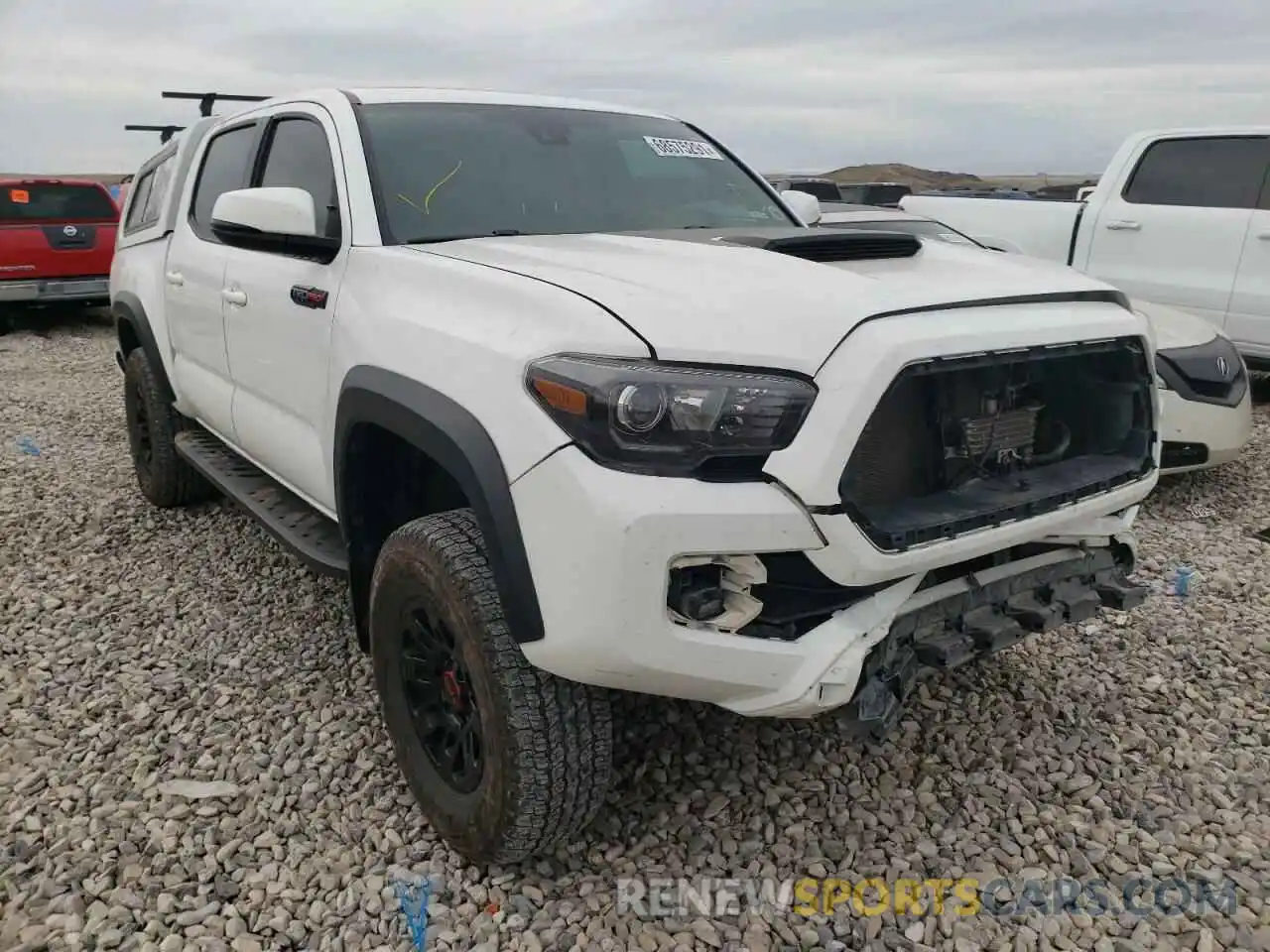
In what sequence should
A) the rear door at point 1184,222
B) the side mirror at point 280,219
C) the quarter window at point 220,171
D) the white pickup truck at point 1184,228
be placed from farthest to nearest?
the rear door at point 1184,222 < the white pickup truck at point 1184,228 < the quarter window at point 220,171 < the side mirror at point 280,219

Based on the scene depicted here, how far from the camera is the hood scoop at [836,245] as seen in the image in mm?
2479

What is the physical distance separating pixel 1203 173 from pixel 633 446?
6.88 meters

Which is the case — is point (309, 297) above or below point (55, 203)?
above

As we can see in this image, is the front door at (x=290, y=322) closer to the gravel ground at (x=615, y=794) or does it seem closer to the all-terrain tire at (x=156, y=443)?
the gravel ground at (x=615, y=794)

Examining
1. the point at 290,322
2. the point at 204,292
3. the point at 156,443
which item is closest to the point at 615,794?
the point at 290,322

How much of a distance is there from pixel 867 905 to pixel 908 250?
1.62 m

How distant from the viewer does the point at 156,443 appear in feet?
16.0

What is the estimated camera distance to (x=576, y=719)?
2.18 metres

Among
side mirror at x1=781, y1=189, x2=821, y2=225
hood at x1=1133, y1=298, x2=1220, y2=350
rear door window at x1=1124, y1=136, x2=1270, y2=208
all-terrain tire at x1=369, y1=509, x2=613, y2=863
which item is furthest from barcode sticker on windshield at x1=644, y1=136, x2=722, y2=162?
rear door window at x1=1124, y1=136, x2=1270, y2=208

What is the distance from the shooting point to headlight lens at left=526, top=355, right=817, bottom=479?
74.9 inches

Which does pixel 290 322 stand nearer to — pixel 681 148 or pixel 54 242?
pixel 681 148

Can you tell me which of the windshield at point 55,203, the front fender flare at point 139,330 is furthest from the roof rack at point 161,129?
the front fender flare at point 139,330

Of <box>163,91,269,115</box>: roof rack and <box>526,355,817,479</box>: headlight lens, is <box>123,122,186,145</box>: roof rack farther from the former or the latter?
<box>526,355,817,479</box>: headlight lens

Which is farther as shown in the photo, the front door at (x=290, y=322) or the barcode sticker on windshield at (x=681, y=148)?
the barcode sticker on windshield at (x=681, y=148)
